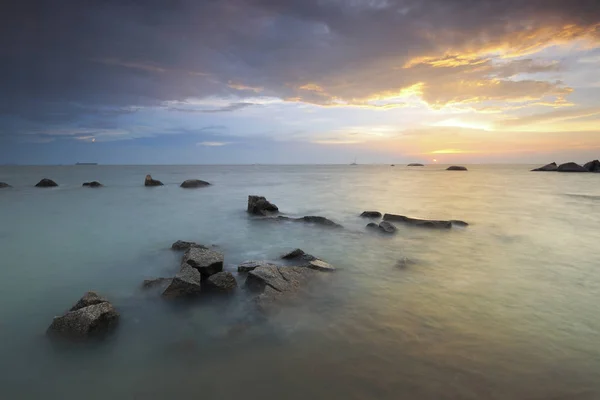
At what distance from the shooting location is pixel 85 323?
5422 mm

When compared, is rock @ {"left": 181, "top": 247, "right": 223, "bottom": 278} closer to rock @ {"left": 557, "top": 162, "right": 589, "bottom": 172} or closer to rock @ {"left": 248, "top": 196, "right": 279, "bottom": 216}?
rock @ {"left": 248, "top": 196, "right": 279, "bottom": 216}

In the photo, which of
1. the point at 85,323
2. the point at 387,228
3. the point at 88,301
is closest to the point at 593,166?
the point at 387,228

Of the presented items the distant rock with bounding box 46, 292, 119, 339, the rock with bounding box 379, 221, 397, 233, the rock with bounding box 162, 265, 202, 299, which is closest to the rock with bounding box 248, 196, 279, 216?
the rock with bounding box 379, 221, 397, 233

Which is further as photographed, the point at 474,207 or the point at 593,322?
the point at 474,207

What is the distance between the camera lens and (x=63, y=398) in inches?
165

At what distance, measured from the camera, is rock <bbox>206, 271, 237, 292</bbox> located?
7.30 metres

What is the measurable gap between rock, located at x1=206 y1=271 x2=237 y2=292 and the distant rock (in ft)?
6.83

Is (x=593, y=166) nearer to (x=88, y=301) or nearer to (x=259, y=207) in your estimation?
(x=259, y=207)

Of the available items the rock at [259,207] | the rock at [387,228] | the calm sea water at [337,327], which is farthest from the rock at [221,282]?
the rock at [259,207]

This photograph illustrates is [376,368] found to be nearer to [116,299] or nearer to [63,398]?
[63,398]

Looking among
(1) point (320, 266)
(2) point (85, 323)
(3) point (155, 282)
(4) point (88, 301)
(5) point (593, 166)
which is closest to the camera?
(2) point (85, 323)

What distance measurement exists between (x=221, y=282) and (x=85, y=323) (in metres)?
2.68

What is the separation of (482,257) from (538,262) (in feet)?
5.11

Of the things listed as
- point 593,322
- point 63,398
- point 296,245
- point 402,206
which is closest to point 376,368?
point 63,398
